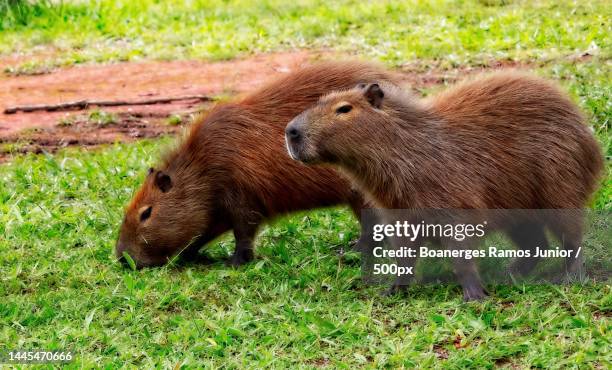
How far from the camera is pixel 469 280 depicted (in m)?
4.99

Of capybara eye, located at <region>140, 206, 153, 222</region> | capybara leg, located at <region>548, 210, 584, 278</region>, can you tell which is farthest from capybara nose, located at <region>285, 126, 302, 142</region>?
capybara leg, located at <region>548, 210, 584, 278</region>

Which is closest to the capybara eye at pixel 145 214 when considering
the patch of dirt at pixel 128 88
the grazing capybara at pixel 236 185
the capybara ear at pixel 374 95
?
the grazing capybara at pixel 236 185

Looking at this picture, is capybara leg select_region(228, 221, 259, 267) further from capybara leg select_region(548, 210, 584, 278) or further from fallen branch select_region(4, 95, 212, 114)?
fallen branch select_region(4, 95, 212, 114)

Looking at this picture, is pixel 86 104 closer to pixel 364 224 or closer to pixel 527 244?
pixel 364 224

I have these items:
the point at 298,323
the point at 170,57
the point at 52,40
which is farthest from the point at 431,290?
the point at 52,40

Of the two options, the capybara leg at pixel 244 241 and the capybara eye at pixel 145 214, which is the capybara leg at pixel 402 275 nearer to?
the capybara leg at pixel 244 241

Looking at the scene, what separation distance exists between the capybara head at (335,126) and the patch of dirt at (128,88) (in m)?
3.36

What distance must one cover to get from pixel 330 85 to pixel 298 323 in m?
1.69

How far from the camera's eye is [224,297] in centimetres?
532

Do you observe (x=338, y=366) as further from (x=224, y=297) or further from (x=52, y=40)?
(x=52, y=40)

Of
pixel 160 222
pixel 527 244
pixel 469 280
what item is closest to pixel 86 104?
pixel 160 222

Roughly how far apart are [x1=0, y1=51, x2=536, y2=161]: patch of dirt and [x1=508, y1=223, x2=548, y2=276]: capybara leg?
321 cm

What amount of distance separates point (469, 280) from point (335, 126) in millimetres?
1007

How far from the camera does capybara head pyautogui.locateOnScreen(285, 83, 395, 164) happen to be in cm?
505
